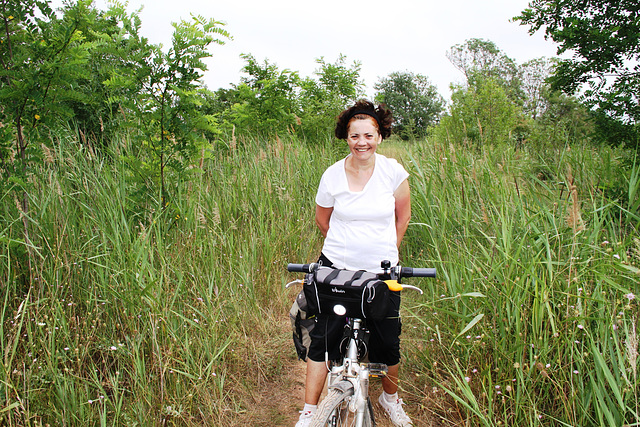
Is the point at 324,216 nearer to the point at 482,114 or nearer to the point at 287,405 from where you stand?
the point at 287,405

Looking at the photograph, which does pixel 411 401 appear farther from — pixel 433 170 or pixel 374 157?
pixel 433 170

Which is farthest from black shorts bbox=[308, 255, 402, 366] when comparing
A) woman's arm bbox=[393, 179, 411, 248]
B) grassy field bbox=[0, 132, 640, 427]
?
woman's arm bbox=[393, 179, 411, 248]

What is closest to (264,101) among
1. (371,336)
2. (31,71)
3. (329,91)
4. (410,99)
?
(329,91)

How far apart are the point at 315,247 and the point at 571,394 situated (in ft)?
11.1

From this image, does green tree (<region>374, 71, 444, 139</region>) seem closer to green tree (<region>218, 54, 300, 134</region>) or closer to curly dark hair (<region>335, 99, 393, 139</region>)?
green tree (<region>218, 54, 300, 134</region>)

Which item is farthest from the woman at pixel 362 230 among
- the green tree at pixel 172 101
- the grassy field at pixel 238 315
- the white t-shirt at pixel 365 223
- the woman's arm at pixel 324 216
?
the green tree at pixel 172 101

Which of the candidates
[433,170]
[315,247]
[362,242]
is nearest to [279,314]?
[315,247]

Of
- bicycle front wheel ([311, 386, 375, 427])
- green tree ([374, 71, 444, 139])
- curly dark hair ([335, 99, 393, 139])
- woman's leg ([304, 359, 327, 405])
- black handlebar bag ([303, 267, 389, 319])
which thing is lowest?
woman's leg ([304, 359, 327, 405])

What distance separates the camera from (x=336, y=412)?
2.07 m

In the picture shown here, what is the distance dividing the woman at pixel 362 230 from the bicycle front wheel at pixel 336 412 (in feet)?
1.34

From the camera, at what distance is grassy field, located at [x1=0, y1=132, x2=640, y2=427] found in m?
2.39

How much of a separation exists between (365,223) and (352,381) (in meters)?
0.93

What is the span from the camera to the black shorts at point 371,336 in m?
2.50

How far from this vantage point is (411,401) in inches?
124
